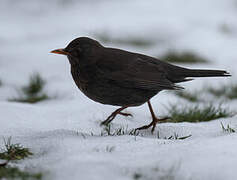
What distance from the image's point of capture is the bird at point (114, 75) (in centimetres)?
387

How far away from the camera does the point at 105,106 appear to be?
205 inches

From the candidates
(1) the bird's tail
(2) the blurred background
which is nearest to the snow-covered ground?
(2) the blurred background

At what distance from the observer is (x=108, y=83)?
3867 mm

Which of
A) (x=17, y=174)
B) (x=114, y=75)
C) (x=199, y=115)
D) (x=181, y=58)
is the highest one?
(x=181, y=58)

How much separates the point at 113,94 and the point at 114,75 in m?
0.19

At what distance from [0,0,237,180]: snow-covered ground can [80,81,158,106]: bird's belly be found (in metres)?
0.37

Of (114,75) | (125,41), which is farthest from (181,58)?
(114,75)

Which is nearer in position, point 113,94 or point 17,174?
point 17,174

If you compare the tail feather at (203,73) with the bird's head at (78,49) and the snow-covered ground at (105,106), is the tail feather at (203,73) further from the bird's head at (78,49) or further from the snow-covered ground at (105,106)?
the bird's head at (78,49)

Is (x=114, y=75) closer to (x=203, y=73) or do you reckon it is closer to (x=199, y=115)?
(x=203, y=73)

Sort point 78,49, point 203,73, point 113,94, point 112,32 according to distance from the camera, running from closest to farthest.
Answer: point 113,94 → point 78,49 → point 203,73 → point 112,32

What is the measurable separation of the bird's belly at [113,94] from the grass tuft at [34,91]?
2.09 meters

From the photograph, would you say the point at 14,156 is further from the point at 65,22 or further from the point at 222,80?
the point at 65,22

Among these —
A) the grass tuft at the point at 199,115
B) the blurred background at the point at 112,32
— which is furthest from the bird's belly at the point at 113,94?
the blurred background at the point at 112,32
